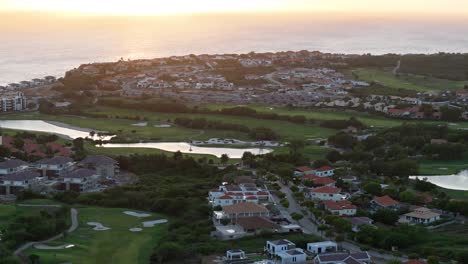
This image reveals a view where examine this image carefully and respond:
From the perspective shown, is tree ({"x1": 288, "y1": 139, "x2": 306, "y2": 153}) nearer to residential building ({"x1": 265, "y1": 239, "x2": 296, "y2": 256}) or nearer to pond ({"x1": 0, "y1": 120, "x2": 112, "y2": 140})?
pond ({"x1": 0, "y1": 120, "x2": 112, "y2": 140})

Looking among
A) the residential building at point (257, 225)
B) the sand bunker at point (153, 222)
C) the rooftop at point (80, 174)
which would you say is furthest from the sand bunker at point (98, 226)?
the rooftop at point (80, 174)

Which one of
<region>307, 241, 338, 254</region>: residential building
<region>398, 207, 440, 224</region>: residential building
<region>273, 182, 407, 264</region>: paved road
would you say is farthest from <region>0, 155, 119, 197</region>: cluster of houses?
<region>398, 207, 440, 224</region>: residential building

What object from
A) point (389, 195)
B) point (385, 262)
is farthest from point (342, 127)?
point (385, 262)

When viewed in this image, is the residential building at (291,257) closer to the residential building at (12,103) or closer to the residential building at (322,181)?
the residential building at (322,181)

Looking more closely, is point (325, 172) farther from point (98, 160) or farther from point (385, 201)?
point (98, 160)

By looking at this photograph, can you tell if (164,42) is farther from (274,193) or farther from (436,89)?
(274,193)

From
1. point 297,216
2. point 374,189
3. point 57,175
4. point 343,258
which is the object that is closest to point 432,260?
point 343,258
